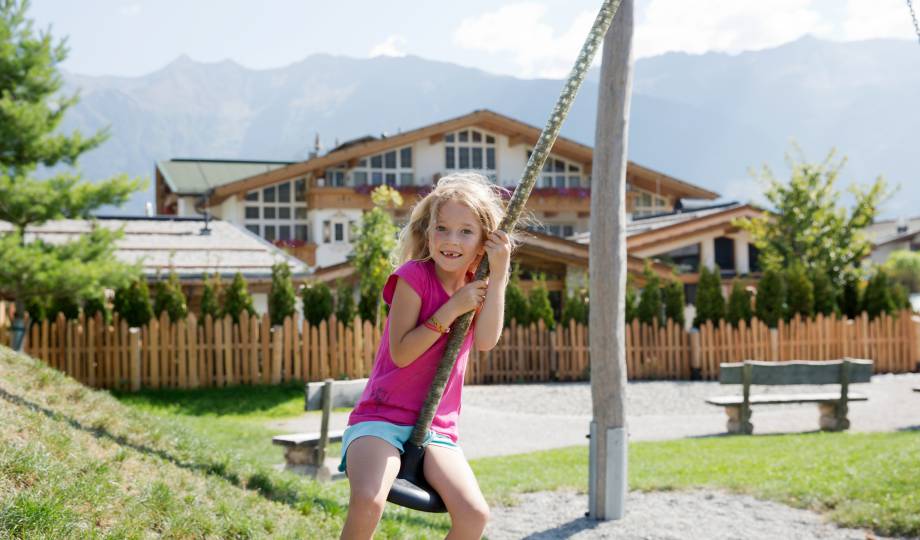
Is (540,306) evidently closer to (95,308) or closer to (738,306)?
(738,306)

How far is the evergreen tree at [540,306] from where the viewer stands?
76.7 ft

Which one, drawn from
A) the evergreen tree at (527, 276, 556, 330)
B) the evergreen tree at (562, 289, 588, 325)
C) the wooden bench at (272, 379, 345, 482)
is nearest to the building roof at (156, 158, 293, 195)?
the evergreen tree at (527, 276, 556, 330)

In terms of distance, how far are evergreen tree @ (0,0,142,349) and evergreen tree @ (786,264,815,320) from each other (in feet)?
53.6

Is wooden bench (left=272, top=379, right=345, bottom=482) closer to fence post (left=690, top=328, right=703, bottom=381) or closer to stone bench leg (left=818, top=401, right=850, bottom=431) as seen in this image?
stone bench leg (left=818, top=401, right=850, bottom=431)

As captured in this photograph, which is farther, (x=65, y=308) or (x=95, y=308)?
(x=95, y=308)

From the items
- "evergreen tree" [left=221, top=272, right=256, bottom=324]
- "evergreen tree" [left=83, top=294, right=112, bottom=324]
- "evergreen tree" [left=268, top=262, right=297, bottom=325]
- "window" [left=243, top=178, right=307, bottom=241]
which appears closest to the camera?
"evergreen tree" [left=83, top=294, right=112, bottom=324]

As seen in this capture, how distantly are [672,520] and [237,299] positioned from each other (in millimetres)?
14548

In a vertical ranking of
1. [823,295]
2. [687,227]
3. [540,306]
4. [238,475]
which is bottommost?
[238,475]

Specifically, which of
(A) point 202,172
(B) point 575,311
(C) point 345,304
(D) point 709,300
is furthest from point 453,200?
(A) point 202,172

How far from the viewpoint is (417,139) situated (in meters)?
35.8

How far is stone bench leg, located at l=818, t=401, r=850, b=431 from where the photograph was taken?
1401 centimetres

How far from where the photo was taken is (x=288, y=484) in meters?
6.80

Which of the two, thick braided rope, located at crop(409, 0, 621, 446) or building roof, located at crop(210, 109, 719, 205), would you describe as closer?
thick braided rope, located at crop(409, 0, 621, 446)

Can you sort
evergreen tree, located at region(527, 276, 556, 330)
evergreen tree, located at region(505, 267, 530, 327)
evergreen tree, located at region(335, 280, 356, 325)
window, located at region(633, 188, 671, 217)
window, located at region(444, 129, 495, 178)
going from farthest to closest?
1. window, located at region(633, 188, 671, 217)
2. window, located at region(444, 129, 495, 178)
3. evergreen tree, located at region(527, 276, 556, 330)
4. evergreen tree, located at region(505, 267, 530, 327)
5. evergreen tree, located at region(335, 280, 356, 325)
